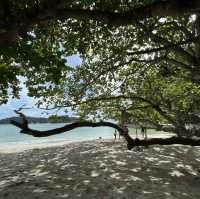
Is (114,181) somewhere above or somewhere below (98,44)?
below

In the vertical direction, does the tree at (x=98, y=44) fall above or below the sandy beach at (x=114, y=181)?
above

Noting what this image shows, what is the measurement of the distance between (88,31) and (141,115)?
1144 cm

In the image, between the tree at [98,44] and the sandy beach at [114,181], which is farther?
the sandy beach at [114,181]

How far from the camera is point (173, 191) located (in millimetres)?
10156

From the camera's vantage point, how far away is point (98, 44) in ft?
40.8

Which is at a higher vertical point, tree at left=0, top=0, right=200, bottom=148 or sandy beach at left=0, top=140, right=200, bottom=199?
tree at left=0, top=0, right=200, bottom=148

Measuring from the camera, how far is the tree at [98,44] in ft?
21.2

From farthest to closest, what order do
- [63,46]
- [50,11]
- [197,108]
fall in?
1. [197,108]
2. [63,46]
3. [50,11]

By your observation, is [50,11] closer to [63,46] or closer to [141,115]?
[63,46]

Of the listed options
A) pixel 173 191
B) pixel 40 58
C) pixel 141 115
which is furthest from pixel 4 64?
pixel 141 115

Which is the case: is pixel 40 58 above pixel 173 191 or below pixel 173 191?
above

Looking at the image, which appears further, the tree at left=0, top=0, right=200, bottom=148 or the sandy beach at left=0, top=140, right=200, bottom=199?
the sandy beach at left=0, top=140, right=200, bottom=199

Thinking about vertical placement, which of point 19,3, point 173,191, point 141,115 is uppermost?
point 19,3

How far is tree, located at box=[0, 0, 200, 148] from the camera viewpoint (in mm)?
6461
